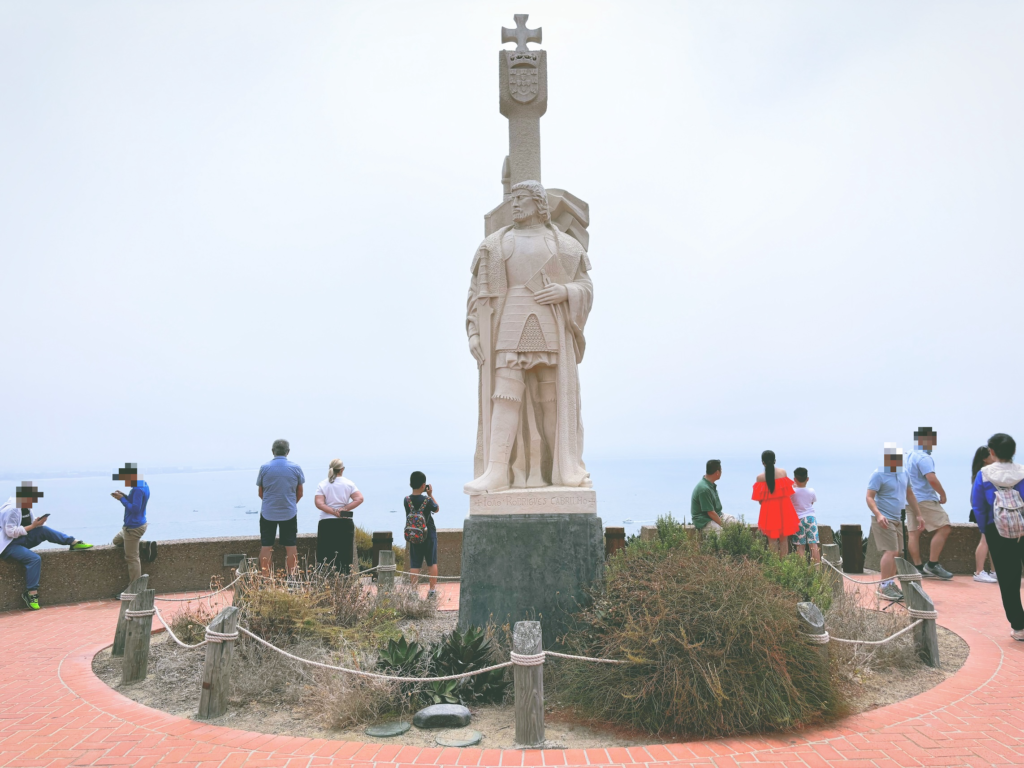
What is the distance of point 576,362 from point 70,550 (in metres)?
7.52

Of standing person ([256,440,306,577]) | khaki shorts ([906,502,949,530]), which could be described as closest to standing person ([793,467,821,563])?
khaki shorts ([906,502,949,530])

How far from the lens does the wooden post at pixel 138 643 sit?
5.48 metres

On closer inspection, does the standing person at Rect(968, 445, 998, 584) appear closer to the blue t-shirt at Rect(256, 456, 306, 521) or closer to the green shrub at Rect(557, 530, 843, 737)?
the green shrub at Rect(557, 530, 843, 737)

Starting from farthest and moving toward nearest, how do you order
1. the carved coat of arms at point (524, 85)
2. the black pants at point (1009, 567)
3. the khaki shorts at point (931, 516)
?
the khaki shorts at point (931, 516) < the carved coat of arms at point (524, 85) < the black pants at point (1009, 567)

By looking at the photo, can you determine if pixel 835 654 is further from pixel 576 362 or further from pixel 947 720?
pixel 576 362

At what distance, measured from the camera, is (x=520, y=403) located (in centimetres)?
636

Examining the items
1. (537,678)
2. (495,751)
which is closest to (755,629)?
(537,678)

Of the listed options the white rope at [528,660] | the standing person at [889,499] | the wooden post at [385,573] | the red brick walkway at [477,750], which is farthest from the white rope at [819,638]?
the wooden post at [385,573]

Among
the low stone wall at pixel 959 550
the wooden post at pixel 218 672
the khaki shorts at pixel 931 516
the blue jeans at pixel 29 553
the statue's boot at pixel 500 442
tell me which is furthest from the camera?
the low stone wall at pixel 959 550

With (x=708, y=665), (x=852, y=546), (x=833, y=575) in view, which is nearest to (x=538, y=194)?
(x=708, y=665)

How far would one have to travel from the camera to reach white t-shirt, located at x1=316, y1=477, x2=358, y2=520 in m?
8.87

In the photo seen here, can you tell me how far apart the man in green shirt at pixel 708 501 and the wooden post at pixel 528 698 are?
5059 mm

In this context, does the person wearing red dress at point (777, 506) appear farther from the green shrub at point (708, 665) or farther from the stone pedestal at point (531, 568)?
the green shrub at point (708, 665)

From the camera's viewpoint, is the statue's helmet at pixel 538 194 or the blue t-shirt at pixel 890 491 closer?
the statue's helmet at pixel 538 194
